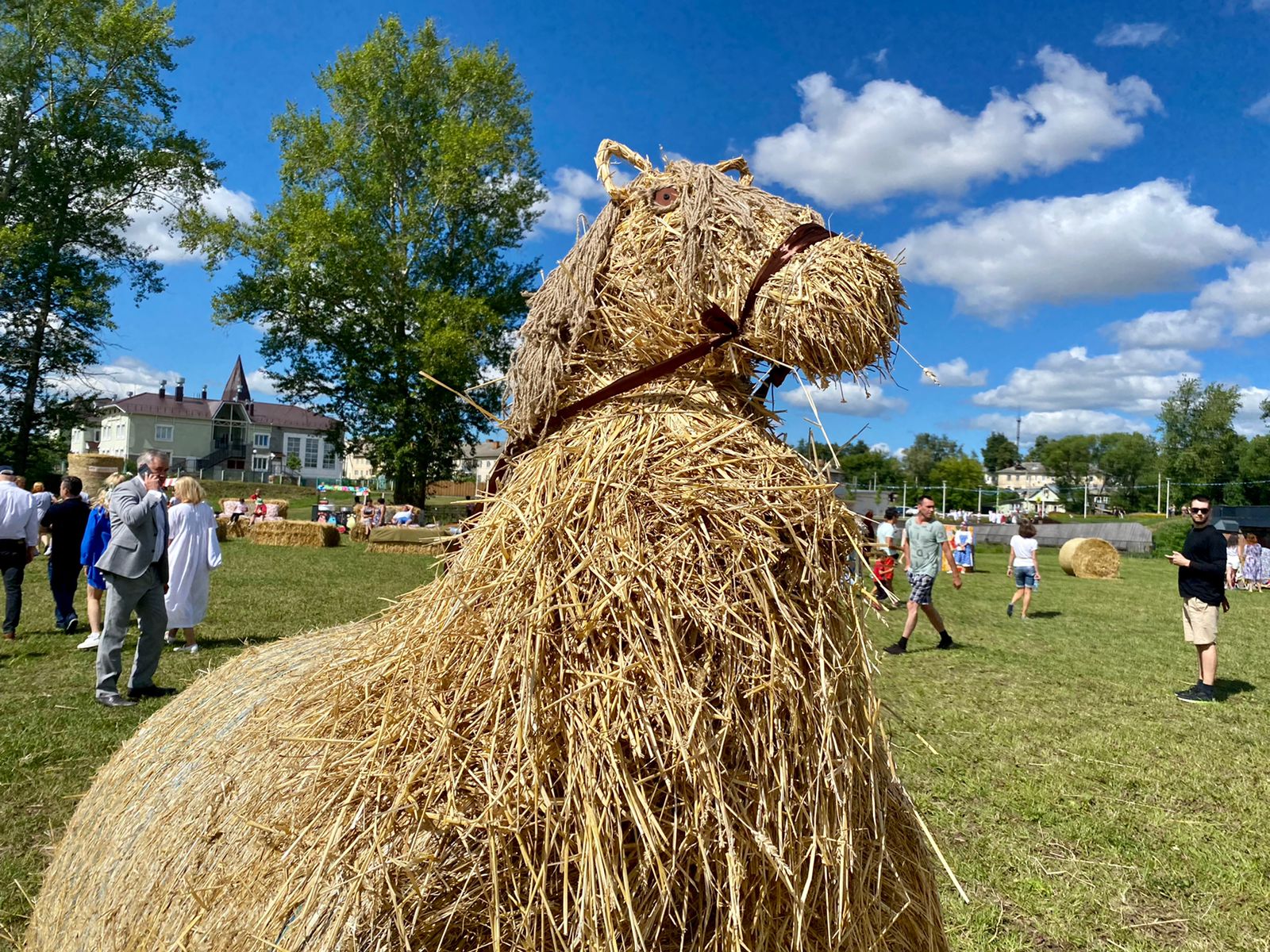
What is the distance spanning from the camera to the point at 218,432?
82.0 m

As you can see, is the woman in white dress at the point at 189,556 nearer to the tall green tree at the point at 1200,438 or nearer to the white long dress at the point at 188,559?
the white long dress at the point at 188,559

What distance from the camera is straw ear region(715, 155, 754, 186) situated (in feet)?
7.84

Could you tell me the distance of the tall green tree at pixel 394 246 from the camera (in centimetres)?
3234

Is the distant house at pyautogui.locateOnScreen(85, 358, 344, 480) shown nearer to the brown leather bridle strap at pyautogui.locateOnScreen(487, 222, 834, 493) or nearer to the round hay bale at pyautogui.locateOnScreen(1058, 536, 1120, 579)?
the round hay bale at pyautogui.locateOnScreen(1058, 536, 1120, 579)

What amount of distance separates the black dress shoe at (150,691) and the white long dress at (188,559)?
208 cm

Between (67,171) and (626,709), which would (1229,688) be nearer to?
(626,709)

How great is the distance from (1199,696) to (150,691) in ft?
36.8

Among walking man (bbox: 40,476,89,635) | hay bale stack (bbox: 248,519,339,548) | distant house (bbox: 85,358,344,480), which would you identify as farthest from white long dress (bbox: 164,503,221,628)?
distant house (bbox: 85,358,344,480)

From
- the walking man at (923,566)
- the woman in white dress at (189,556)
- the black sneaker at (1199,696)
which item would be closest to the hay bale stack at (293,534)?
the woman in white dress at (189,556)

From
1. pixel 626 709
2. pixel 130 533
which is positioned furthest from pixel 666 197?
pixel 130 533

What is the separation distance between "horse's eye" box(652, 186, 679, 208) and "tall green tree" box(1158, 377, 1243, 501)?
3847 inches

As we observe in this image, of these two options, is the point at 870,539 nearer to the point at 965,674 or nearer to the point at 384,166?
the point at 965,674

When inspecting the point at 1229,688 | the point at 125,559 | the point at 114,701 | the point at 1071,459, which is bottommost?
the point at 1229,688

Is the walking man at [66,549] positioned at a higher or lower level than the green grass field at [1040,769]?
higher
